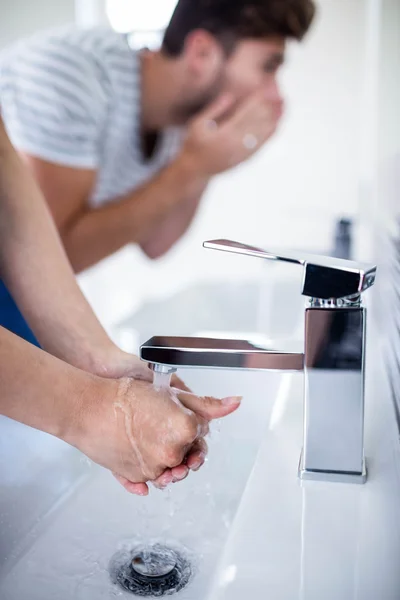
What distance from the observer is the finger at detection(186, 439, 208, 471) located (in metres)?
0.40

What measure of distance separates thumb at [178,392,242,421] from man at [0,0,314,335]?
693 millimetres

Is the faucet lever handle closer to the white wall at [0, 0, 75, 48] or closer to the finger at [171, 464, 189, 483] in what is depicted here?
the finger at [171, 464, 189, 483]

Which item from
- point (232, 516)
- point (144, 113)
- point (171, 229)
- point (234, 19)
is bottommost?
point (232, 516)

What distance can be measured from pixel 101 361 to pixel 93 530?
4.9 inches

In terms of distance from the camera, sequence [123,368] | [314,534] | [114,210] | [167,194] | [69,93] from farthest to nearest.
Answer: [167,194] → [114,210] → [69,93] → [123,368] → [314,534]

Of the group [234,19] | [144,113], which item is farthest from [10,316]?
[234,19]

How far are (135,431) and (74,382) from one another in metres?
0.05

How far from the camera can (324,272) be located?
334 millimetres

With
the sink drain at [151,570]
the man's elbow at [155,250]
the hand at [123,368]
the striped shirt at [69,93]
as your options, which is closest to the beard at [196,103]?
the striped shirt at [69,93]

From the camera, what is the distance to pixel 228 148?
1.29 metres

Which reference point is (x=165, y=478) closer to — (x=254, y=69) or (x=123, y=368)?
(x=123, y=368)

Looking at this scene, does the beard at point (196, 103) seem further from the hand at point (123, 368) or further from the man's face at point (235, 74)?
the hand at point (123, 368)

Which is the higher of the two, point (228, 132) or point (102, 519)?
point (228, 132)

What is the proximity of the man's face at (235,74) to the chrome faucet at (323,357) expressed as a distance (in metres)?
0.98
